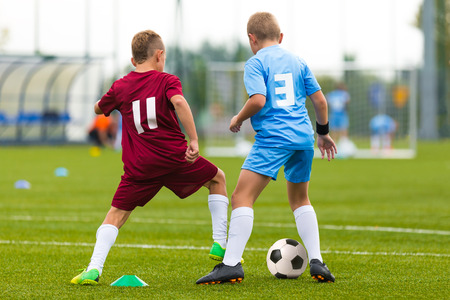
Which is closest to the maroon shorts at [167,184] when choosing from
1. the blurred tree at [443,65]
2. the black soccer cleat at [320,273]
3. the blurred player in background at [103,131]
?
the black soccer cleat at [320,273]

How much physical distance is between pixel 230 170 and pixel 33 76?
1821cm

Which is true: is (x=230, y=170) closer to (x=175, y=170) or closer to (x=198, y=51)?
(x=175, y=170)

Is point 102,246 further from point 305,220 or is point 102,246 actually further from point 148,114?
point 305,220

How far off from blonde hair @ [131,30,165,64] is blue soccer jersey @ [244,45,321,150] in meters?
0.59

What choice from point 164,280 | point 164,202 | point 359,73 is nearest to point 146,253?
point 164,280

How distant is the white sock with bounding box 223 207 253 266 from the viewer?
184 inches

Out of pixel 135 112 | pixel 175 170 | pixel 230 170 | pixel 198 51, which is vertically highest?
pixel 198 51

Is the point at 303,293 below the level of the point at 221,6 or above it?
below

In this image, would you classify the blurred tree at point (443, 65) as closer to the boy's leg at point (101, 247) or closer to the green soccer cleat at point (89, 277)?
the boy's leg at point (101, 247)

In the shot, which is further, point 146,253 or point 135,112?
point 146,253

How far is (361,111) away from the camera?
2705 centimetres

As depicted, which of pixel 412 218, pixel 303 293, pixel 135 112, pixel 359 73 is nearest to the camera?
pixel 303 293

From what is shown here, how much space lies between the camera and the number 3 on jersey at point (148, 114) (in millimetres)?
4684

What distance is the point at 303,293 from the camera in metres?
4.39
